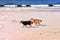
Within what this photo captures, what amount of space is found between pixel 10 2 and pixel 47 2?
6.05 feet

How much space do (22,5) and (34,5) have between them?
2.23 feet

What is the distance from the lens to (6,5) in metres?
11.5

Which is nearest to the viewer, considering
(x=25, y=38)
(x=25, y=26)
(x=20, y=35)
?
(x=25, y=38)

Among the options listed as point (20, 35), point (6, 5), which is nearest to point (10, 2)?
point (6, 5)

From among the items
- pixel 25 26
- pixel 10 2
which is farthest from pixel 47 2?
pixel 25 26

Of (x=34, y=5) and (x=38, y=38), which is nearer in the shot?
(x=38, y=38)

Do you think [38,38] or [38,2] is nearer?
[38,38]

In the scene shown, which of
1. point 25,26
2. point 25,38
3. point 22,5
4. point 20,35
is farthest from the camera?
point 22,5

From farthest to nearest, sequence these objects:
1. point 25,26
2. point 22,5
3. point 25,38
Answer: point 22,5 → point 25,26 → point 25,38

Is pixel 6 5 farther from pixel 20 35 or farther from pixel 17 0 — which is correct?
pixel 20 35

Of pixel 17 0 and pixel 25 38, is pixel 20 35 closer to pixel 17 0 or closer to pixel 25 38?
pixel 25 38

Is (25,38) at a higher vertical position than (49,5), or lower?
higher

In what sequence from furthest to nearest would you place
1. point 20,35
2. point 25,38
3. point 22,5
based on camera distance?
point 22,5
point 20,35
point 25,38

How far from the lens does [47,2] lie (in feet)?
38.0
